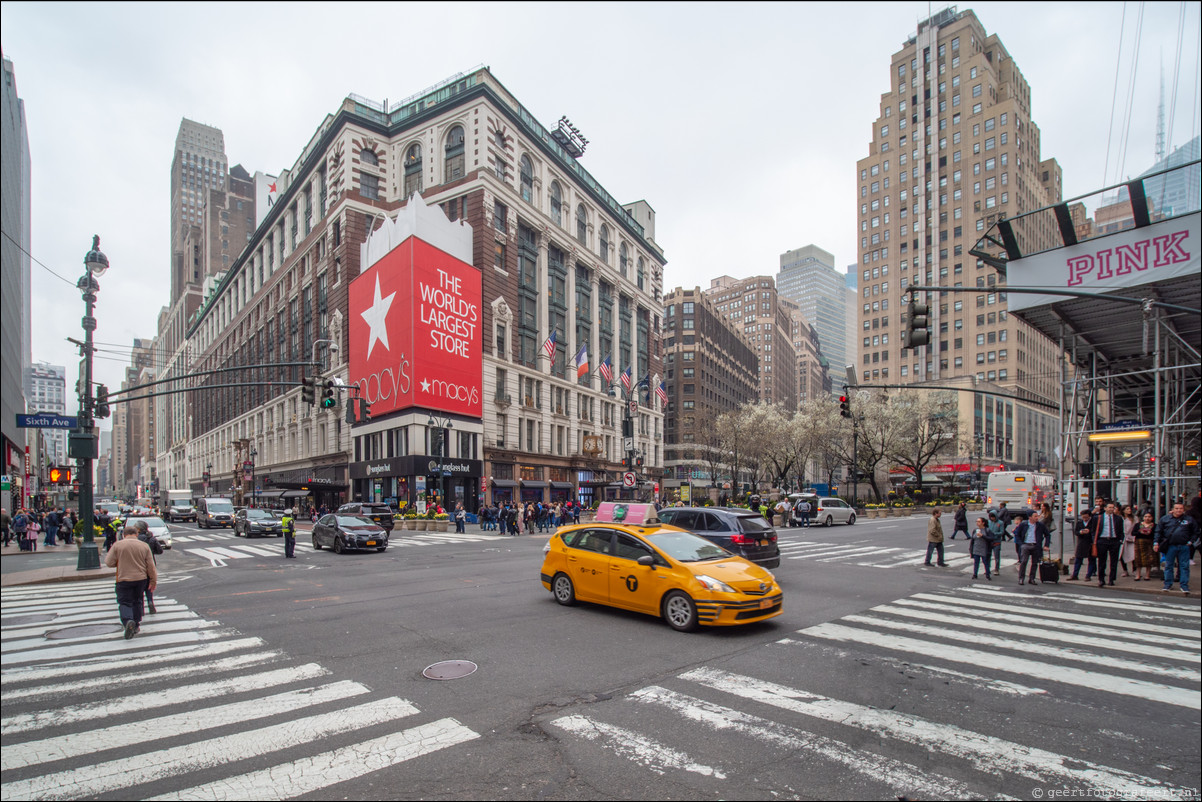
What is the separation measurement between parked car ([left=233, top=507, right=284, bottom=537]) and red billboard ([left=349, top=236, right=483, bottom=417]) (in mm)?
14448

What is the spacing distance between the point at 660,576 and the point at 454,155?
54347 millimetres

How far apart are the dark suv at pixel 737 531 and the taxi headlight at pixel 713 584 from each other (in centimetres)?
520

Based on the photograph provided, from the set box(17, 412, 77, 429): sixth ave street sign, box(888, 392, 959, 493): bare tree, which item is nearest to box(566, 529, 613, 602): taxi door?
box(17, 412, 77, 429): sixth ave street sign

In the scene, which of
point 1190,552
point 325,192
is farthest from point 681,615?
point 325,192

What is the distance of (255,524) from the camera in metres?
31.1

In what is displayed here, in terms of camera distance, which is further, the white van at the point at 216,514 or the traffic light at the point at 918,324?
the white van at the point at 216,514

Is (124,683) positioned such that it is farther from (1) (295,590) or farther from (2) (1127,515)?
(2) (1127,515)

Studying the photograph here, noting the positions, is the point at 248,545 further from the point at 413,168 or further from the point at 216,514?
the point at 413,168

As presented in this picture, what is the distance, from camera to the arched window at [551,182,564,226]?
209ft

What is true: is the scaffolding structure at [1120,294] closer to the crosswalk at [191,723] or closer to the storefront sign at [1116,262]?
the storefront sign at [1116,262]

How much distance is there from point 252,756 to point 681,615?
5.80 metres

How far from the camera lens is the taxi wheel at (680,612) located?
8.96 m

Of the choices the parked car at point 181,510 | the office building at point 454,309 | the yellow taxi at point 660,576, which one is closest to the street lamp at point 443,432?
the office building at point 454,309

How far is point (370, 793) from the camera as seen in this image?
4.25 meters
